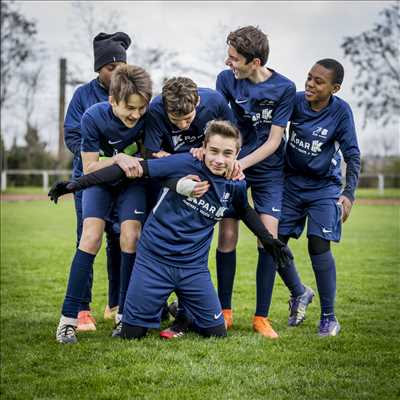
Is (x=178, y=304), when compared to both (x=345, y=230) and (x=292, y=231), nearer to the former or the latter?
(x=292, y=231)

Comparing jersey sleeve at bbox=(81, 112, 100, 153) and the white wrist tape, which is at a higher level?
jersey sleeve at bbox=(81, 112, 100, 153)

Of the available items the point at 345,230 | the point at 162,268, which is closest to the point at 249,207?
the point at 162,268

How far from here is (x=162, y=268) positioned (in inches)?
216

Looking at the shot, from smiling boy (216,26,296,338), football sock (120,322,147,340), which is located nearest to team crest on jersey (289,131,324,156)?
smiling boy (216,26,296,338)

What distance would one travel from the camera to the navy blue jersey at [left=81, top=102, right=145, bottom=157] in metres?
5.36

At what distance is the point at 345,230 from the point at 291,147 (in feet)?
36.7

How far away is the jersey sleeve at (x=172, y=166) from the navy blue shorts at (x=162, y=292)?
636 mm

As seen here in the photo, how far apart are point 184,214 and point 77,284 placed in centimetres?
95

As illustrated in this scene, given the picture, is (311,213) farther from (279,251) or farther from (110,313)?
(110,313)

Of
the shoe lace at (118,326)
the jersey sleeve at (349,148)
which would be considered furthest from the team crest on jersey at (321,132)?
the shoe lace at (118,326)

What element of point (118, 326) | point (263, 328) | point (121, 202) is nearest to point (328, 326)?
point (263, 328)

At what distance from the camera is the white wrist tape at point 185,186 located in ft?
17.4

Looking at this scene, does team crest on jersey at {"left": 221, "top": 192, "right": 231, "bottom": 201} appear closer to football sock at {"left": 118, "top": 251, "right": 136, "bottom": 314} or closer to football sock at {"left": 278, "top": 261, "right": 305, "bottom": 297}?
football sock at {"left": 118, "top": 251, "right": 136, "bottom": 314}

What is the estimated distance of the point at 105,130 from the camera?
5.37 m
